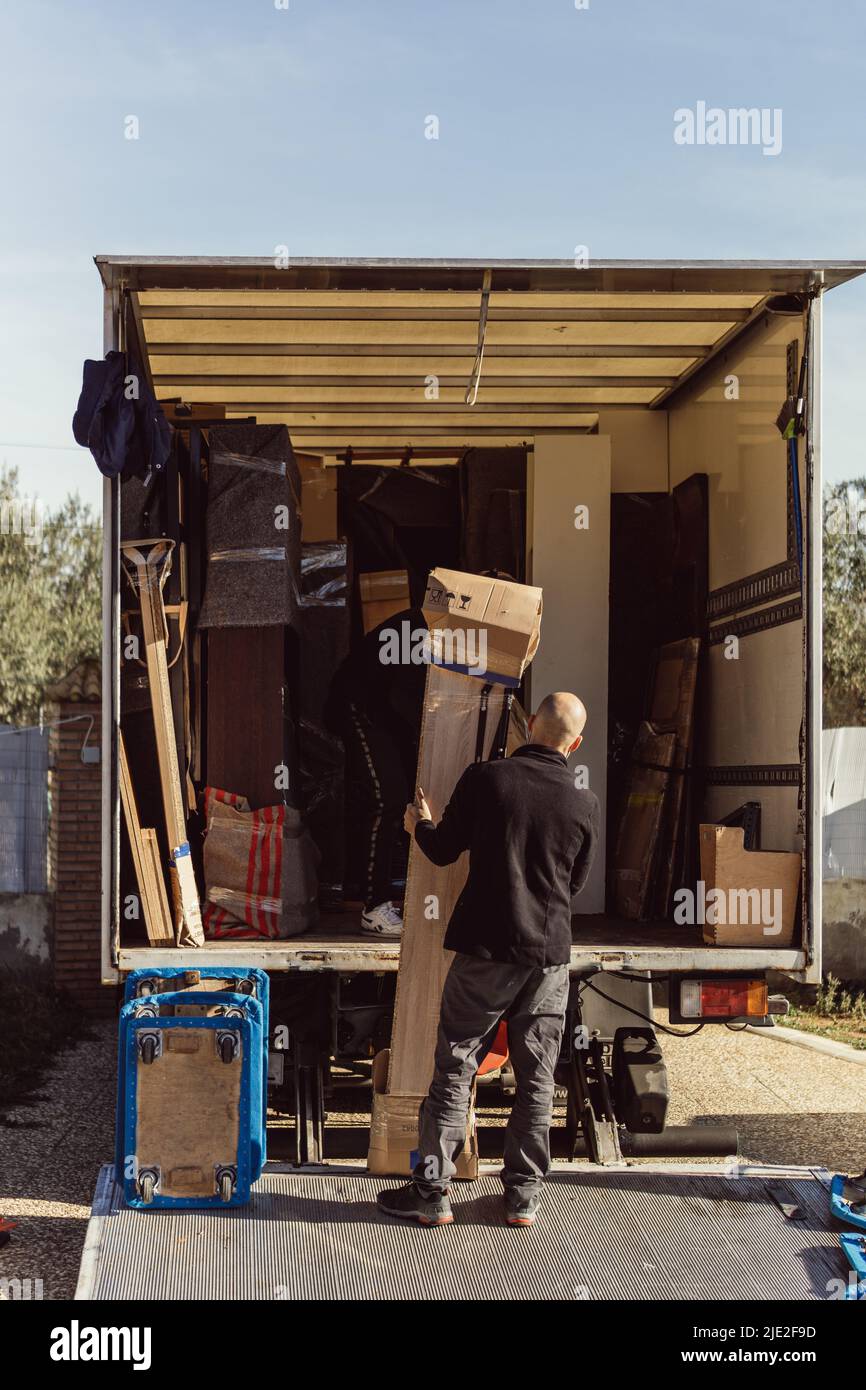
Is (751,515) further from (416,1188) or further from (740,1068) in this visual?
(740,1068)

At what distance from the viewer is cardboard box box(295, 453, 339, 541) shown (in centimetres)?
690

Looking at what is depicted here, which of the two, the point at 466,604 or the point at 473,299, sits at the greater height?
the point at 473,299

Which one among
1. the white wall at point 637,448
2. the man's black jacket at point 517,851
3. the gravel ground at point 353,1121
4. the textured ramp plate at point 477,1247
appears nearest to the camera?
the textured ramp plate at point 477,1247

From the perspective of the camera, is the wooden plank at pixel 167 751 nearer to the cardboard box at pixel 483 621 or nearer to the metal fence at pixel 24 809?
the cardboard box at pixel 483 621

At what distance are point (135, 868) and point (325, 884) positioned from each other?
1.96 meters

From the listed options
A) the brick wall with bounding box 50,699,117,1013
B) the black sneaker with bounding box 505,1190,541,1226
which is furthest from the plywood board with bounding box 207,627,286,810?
the brick wall with bounding box 50,699,117,1013

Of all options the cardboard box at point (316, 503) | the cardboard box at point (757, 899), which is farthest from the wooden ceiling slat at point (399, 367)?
the cardboard box at point (757, 899)

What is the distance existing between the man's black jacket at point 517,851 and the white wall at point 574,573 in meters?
2.02

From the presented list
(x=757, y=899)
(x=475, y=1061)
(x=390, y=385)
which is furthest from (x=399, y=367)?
(x=475, y=1061)

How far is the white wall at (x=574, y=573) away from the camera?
6391 millimetres

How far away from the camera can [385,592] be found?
6.93 m
